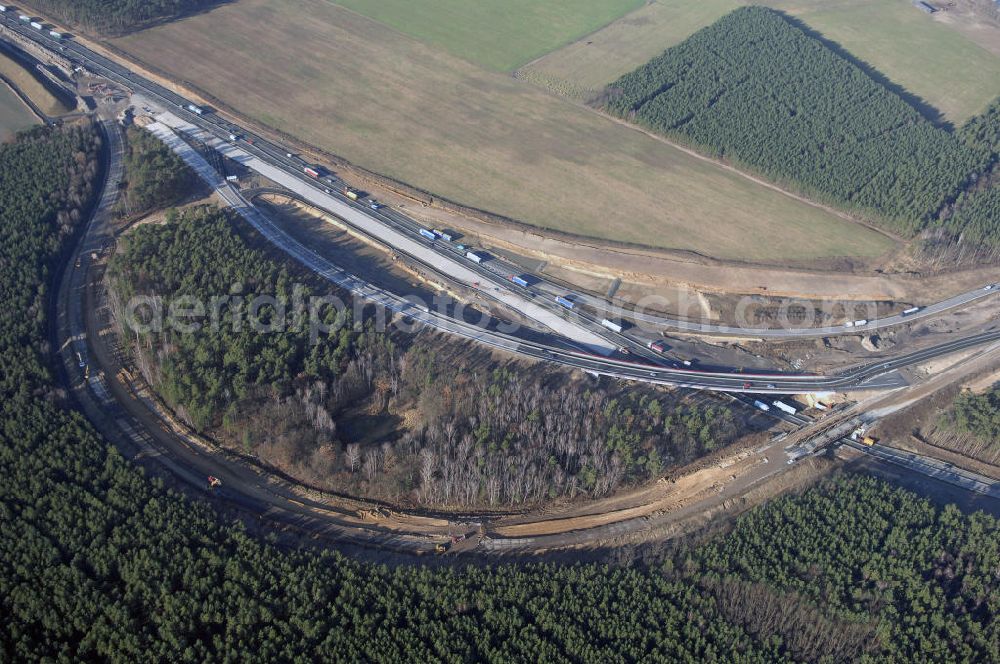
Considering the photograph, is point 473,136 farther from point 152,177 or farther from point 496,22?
point 152,177

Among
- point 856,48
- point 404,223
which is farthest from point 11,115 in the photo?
point 856,48

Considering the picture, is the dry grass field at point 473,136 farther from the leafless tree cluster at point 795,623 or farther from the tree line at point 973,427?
the leafless tree cluster at point 795,623

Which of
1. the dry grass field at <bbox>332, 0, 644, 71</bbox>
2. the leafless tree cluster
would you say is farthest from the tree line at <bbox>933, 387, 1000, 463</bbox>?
the dry grass field at <bbox>332, 0, 644, 71</bbox>

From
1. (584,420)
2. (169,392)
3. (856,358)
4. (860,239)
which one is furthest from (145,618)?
(860,239)

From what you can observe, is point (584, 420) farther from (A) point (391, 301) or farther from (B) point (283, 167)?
(B) point (283, 167)

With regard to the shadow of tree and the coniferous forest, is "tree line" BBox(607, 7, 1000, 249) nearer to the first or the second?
the shadow of tree

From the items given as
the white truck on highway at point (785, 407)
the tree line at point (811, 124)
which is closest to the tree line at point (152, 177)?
the tree line at point (811, 124)
